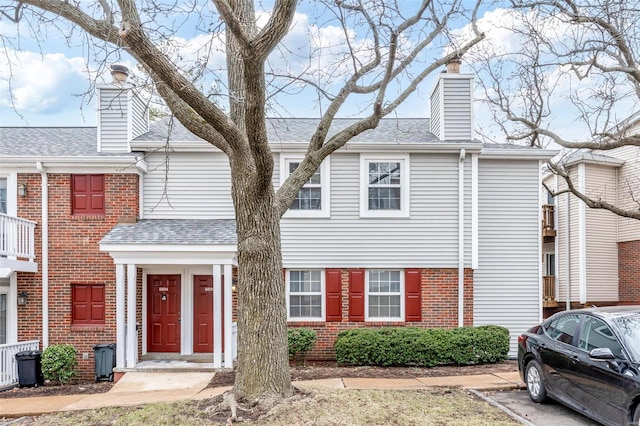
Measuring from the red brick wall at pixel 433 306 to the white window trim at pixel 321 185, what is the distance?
1621mm

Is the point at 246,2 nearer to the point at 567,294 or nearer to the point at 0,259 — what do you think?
the point at 0,259

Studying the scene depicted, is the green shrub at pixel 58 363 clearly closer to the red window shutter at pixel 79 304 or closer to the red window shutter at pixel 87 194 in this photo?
the red window shutter at pixel 79 304

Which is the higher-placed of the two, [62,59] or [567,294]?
[62,59]

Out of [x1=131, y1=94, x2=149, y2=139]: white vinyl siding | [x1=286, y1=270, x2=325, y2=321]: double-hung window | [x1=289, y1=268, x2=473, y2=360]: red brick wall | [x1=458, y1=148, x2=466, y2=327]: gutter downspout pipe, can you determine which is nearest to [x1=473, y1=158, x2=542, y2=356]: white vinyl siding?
[x1=289, y1=268, x2=473, y2=360]: red brick wall

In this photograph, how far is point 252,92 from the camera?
5816mm

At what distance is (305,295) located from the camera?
1157 centimetres

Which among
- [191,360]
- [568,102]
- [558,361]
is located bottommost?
[191,360]

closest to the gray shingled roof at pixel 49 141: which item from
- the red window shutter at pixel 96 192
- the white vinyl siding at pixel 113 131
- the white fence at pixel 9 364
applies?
the white vinyl siding at pixel 113 131

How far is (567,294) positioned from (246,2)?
1532 centimetres

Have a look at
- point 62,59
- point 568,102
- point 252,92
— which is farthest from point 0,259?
point 568,102

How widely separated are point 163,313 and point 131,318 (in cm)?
126

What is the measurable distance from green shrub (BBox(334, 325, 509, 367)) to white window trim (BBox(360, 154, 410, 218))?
9.40 ft

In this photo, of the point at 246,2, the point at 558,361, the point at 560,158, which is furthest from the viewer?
the point at 560,158

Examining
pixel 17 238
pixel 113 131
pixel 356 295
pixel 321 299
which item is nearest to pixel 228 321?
pixel 321 299
